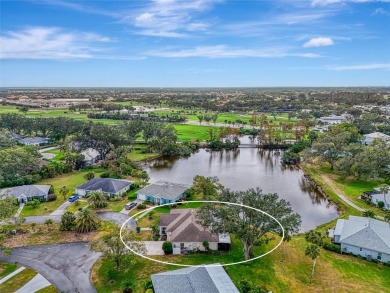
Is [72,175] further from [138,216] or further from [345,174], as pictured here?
[345,174]

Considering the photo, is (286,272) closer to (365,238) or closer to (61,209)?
(365,238)

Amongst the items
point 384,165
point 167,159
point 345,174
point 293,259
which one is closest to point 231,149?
point 167,159

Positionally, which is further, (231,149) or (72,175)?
(231,149)

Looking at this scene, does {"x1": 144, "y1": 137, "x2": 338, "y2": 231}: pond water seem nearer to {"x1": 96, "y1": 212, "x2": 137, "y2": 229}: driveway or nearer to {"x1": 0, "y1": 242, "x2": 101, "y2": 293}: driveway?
{"x1": 96, "y1": 212, "x2": 137, "y2": 229}: driveway

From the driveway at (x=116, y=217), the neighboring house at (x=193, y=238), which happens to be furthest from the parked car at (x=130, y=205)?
the neighboring house at (x=193, y=238)

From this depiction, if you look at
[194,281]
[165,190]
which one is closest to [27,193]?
[165,190]
